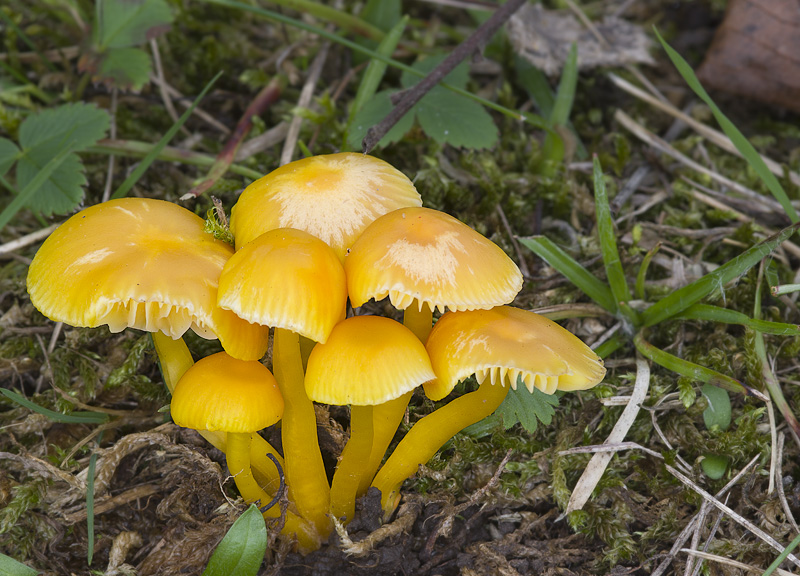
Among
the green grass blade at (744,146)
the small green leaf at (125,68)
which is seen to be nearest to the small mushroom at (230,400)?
the small green leaf at (125,68)

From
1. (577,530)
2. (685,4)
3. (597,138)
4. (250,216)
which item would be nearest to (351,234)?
(250,216)

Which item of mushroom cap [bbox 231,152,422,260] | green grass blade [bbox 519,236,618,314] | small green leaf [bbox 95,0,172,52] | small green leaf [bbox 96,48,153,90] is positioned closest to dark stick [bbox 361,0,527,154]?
mushroom cap [bbox 231,152,422,260]

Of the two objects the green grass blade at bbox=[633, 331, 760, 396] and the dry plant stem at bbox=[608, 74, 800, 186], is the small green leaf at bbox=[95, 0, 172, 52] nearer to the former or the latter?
the dry plant stem at bbox=[608, 74, 800, 186]

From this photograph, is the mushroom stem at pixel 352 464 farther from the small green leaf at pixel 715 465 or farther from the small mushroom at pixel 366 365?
the small green leaf at pixel 715 465

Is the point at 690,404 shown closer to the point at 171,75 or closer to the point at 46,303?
the point at 46,303

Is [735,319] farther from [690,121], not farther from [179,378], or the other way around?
[179,378]

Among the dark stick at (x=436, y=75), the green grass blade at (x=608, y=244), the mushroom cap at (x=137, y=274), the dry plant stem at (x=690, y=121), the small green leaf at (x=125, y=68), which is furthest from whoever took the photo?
the dry plant stem at (x=690, y=121)

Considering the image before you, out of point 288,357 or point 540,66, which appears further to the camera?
point 540,66
